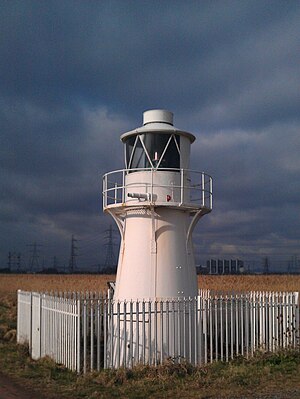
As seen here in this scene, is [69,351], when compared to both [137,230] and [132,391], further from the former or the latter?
[137,230]

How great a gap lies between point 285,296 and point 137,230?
462cm

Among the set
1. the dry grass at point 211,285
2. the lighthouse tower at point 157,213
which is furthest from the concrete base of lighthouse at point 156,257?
the dry grass at point 211,285

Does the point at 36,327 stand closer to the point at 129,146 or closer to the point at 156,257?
the point at 156,257

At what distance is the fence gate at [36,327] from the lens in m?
13.8

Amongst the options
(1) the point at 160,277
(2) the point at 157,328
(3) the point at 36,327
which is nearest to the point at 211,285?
(1) the point at 160,277

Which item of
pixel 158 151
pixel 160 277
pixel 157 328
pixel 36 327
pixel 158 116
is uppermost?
pixel 158 116

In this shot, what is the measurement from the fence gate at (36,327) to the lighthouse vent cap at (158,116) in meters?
5.71

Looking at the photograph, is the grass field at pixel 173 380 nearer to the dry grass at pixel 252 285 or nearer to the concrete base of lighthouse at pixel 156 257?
the concrete base of lighthouse at pixel 156 257

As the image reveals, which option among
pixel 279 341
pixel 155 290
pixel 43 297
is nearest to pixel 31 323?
pixel 43 297

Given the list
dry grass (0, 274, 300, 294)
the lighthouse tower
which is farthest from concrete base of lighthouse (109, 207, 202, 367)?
dry grass (0, 274, 300, 294)

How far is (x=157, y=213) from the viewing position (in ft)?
45.8

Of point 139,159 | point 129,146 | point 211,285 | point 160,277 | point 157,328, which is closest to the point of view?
point 157,328

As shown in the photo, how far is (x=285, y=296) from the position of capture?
1476cm

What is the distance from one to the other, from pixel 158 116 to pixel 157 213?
9.10 feet
